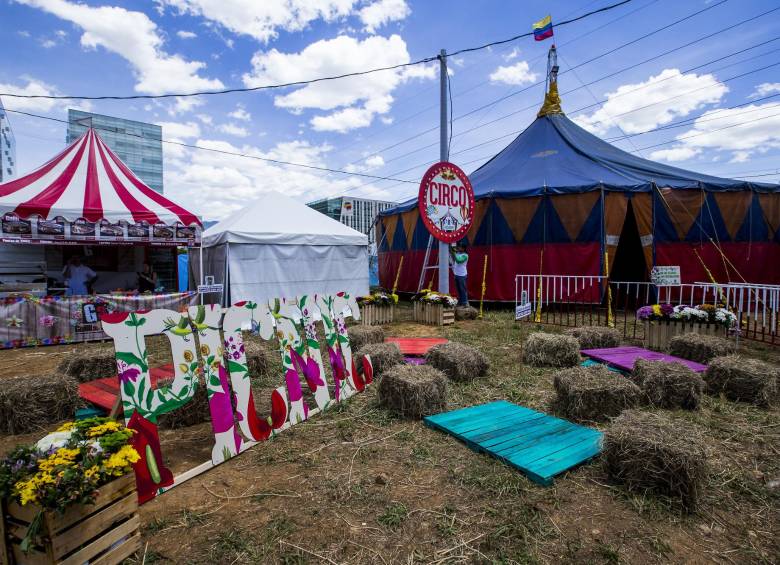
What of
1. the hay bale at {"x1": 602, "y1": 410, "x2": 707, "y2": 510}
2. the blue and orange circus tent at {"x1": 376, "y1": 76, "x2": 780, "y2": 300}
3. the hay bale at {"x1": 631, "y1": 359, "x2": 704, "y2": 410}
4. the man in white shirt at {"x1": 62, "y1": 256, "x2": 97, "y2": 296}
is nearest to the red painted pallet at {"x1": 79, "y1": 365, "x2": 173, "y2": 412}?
the hay bale at {"x1": 602, "y1": 410, "x2": 707, "y2": 510}

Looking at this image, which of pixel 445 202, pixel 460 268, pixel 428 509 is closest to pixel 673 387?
pixel 428 509

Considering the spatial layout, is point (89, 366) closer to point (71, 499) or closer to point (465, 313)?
point (71, 499)

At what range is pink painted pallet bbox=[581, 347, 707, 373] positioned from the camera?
5.21 metres

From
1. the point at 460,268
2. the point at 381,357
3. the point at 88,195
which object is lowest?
the point at 381,357

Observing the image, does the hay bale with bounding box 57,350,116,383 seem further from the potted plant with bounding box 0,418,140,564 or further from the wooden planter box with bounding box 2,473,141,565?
the wooden planter box with bounding box 2,473,141,565

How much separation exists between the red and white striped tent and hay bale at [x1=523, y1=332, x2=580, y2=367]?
7703mm

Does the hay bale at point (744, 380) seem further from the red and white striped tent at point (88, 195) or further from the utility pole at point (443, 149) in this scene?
the red and white striped tent at point (88, 195)

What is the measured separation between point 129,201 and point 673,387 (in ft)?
33.2

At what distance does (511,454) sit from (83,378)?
5186 mm

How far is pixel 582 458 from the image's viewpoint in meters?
3.00

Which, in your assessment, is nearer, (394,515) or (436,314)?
Result: (394,515)

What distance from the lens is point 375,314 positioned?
9.53 metres

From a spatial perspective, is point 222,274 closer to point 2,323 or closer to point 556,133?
point 2,323

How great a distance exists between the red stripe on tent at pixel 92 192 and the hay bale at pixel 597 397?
890cm
